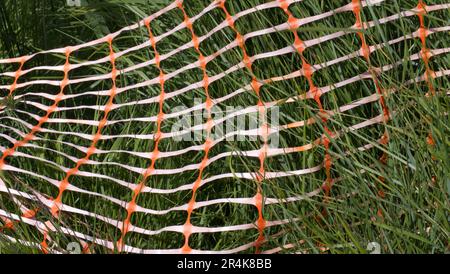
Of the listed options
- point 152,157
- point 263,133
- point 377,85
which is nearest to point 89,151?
point 152,157

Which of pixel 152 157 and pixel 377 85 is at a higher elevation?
pixel 377 85

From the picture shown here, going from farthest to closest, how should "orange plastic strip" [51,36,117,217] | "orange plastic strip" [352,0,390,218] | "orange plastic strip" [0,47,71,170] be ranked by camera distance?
"orange plastic strip" [0,47,71,170], "orange plastic strip" [51,36,117,217], "orange plastic strip" [352,0,390,218]

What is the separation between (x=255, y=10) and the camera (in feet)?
10.3

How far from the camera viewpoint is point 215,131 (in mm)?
3041

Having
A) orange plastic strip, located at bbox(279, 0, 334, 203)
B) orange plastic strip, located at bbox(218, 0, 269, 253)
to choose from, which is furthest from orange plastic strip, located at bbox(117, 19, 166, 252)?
orange plastic strip, located at bbox(279, 0, 334, 203)

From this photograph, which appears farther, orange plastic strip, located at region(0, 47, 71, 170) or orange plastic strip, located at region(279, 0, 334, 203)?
orange plastic strip, located at region(0, 47, 71, 170)

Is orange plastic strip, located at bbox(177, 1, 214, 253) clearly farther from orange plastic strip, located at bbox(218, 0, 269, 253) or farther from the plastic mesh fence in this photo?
orange plastic strip, located at bbox(218, 0, 269, 253)

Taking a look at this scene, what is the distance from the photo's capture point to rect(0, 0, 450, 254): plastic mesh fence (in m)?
2.71

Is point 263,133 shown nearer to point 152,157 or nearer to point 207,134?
point 207,134

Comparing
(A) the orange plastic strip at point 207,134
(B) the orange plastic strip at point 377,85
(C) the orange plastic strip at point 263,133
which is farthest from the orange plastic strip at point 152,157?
(B) the orange plastic strip at point 377,85

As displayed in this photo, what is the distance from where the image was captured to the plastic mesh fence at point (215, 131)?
271cm

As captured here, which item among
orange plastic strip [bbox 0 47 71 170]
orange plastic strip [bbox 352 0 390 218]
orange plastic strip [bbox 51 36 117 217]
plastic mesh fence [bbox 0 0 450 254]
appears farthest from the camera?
orange plastic strip [bbox 0 47 71 170]

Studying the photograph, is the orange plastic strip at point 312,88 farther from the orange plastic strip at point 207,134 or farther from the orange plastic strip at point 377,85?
the orange plastic strip at point 207,134

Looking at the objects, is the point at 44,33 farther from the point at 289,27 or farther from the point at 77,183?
the point at 289,27
